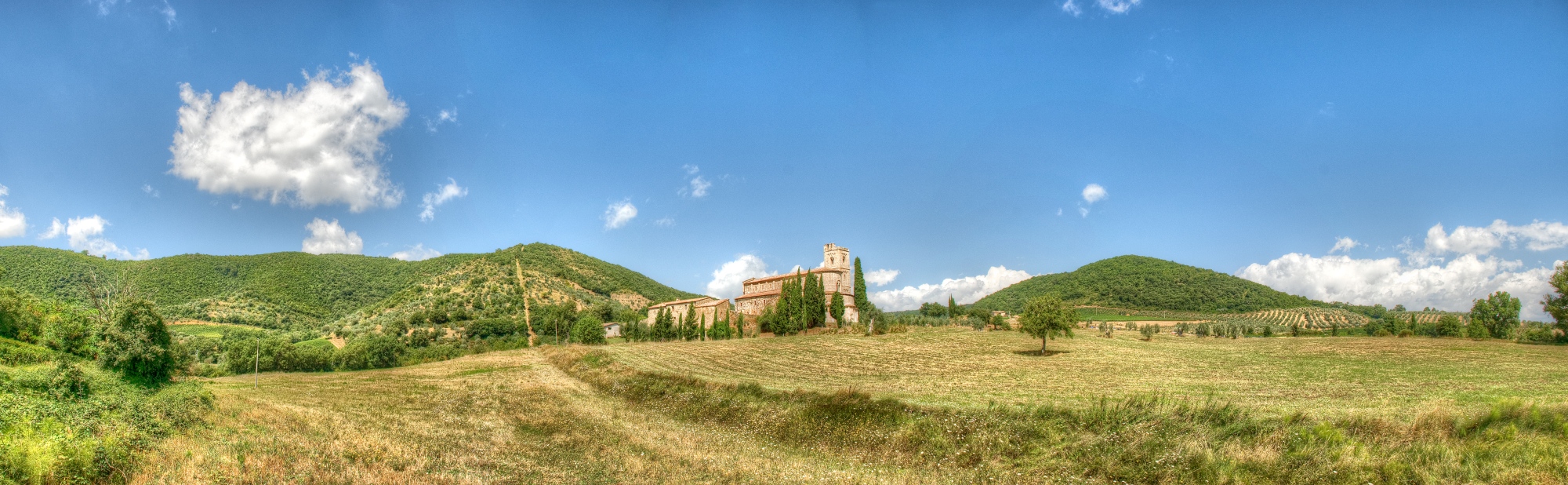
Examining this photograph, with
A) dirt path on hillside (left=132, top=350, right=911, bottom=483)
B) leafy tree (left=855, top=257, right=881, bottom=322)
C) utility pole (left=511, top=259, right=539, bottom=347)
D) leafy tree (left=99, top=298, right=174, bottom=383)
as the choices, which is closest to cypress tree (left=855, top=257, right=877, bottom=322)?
leafy tree (left=855, top=257, right=881, bottom=322)

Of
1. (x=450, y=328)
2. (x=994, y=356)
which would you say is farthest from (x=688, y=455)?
(x=450, y=328)

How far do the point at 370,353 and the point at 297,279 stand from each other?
57.8 m

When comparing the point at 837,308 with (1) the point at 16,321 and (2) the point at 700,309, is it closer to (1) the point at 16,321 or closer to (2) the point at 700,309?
(2) the point at 700,309

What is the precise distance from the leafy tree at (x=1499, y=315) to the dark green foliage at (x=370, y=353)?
126639 mm

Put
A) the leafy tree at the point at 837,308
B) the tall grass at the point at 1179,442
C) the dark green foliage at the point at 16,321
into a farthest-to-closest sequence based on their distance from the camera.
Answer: the leafy tree at the point at 837,308
the dark green foliage at the point at 16,321
the tall grass at the point at 1179,442

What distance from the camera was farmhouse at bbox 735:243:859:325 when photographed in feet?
253

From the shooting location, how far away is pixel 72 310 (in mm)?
16641

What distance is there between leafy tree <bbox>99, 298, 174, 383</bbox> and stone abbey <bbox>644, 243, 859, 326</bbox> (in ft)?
180

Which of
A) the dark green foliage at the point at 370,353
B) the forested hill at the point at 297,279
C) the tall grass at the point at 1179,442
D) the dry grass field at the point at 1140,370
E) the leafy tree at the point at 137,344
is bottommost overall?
the dark green foliage at the point at 370,353

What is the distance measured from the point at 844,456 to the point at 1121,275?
15466cm

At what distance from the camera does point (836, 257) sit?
86.2m

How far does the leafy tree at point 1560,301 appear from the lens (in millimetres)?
50094

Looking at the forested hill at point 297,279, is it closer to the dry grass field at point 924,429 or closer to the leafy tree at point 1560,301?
the dry grass field at point 924,429

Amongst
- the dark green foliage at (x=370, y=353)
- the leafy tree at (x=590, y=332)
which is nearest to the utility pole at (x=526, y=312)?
the leafy tree at (x=590, y=332)
